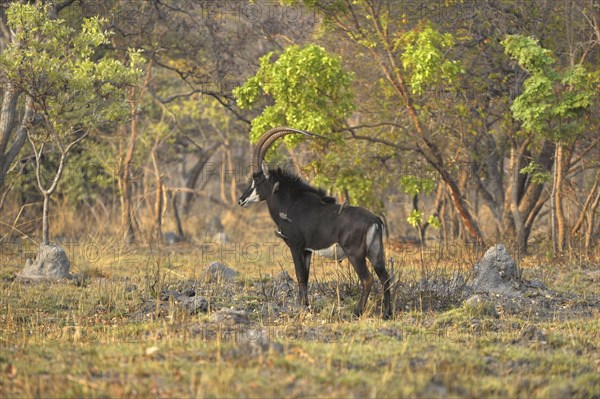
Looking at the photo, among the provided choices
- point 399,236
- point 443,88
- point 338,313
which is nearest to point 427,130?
point 443,88

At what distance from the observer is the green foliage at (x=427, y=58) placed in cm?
1523

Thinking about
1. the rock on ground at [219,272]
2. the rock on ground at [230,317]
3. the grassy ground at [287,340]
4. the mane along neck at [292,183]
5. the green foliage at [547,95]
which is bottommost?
the grassy ground at [287,340]

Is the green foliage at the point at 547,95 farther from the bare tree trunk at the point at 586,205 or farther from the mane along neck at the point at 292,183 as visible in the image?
the mane along neck at the point at 292,183

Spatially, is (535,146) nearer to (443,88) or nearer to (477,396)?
(443,88)

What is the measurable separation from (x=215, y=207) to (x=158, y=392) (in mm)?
23638

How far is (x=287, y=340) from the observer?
9.02 meters

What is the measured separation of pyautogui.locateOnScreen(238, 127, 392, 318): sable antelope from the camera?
1077cm

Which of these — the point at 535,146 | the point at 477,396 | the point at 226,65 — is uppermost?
the point at 226,65

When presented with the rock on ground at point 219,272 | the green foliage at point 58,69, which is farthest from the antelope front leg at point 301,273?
the green foliage at point 58,69

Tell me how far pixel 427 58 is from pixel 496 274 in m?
3.98

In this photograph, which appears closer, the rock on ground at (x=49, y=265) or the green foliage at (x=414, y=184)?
the rock on ground at (x=49, y=265)

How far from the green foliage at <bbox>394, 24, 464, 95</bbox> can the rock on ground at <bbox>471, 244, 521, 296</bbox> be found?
11.9 feet

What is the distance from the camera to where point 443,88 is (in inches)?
691

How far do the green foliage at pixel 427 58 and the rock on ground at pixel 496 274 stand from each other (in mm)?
3613
